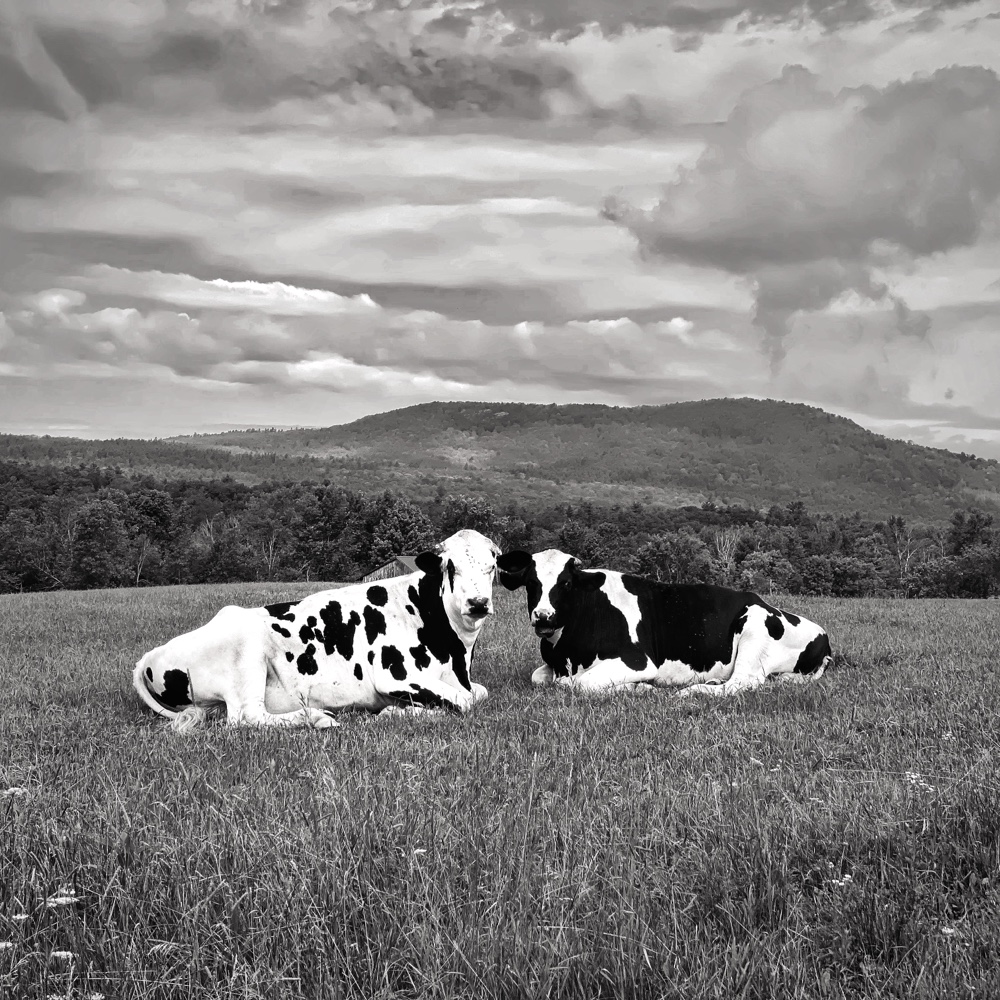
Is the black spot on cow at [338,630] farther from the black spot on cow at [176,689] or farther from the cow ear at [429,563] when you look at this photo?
the black spot on cow at [176,689]

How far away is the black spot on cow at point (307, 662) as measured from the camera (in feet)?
31.2

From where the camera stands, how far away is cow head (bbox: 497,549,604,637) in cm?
1087

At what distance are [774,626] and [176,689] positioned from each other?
7.10 m

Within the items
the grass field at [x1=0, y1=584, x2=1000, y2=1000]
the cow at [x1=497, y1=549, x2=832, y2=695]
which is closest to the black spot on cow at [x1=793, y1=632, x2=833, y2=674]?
the cow at [x1=497, y1=549, x2=832, y2=695]

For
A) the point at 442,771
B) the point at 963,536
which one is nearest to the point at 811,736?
the point at 442,771

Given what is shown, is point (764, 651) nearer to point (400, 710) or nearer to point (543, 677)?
point (543, 677)

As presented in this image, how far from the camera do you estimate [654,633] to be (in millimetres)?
11484

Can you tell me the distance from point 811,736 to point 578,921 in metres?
4.54

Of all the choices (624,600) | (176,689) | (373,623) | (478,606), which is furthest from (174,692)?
(624,600)

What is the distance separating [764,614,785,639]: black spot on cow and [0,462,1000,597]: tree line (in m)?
61.7

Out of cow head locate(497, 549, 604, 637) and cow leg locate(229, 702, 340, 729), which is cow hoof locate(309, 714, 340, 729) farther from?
cow head locate(497, 549, 604, 637)

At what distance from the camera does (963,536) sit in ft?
358

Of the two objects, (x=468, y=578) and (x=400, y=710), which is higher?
(x=468, y=578)

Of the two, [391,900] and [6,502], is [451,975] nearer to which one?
[391,900]
